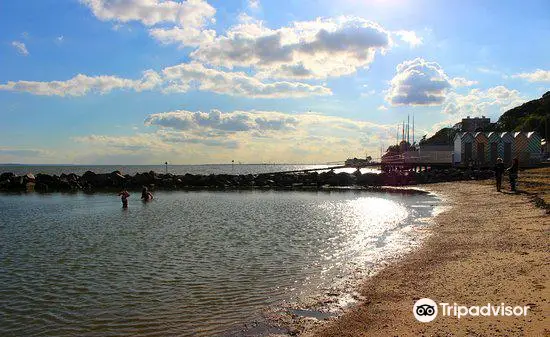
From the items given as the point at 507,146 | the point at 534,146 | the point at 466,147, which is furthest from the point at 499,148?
the point at 534,146

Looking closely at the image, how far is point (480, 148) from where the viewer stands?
61.8 metres

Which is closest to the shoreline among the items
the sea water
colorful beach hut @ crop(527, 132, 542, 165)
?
colorful beach hut @ crop(527, 132, 542, 165)

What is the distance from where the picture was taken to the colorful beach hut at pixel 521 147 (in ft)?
191

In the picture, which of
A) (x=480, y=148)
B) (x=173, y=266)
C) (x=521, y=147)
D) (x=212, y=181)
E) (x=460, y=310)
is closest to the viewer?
(x=460, y=310)

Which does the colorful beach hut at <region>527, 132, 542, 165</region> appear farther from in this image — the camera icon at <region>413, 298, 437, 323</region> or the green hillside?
the camera icon at <region>413, 298, 437, 323</region>

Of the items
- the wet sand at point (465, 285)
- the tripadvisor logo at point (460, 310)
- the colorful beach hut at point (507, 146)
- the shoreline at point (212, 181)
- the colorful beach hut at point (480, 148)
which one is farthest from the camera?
the colorful beach hut at point (480, 148)

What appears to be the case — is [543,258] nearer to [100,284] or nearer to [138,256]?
[100,284]

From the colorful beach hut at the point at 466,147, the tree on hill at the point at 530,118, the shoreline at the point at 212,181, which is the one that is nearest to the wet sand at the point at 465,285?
the shoreline at the point at 212,181

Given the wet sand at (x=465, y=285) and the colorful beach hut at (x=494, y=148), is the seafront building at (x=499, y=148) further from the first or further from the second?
the wet sand at (x=465, y=285)

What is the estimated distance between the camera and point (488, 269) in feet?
34.5

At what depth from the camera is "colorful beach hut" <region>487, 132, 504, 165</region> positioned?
60031 millimetres

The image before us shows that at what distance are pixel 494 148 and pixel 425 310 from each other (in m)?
59.7

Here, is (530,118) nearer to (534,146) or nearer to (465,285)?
(534,146)

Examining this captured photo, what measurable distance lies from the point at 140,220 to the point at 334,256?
51.5ft
